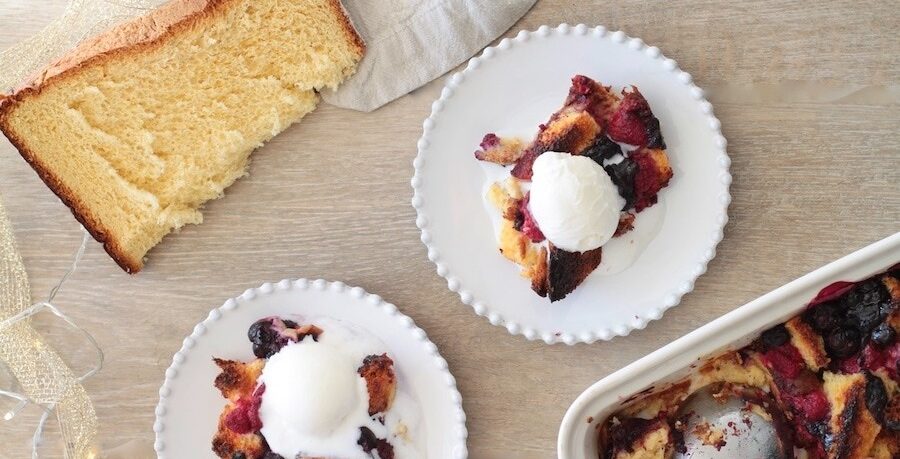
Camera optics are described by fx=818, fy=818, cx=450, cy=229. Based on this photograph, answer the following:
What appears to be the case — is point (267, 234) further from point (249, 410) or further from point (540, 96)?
point (540, 96)

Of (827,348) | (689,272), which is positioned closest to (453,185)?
(689,272)

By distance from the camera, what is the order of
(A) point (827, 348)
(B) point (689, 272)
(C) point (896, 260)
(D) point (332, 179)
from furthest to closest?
(D) point (332, 179) → (B) point (689, 272) → (A) point (827, 348) → (C) point (896, 260)

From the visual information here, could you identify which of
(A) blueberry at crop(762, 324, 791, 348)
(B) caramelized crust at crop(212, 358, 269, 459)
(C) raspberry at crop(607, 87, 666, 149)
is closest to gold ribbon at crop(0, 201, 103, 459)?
(B) caramelized crust at crop(212, 358, 269, 459)

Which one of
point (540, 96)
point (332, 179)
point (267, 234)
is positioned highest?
point (540, 96)

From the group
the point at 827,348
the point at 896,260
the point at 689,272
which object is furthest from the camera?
the point at 689,272

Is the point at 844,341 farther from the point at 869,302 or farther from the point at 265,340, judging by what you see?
the point at 265,340

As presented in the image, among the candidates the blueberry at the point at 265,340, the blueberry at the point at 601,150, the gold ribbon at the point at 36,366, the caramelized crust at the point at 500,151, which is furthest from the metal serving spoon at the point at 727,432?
the gold ribbon at the point at 36,366

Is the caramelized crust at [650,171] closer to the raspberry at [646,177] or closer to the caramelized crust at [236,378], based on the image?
the raspberry at [646,177]
